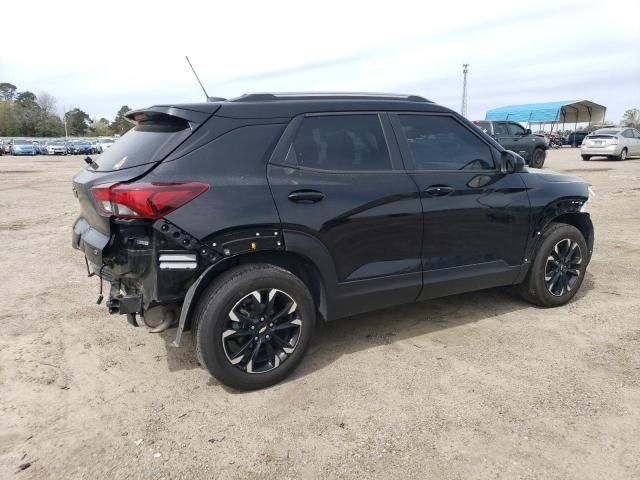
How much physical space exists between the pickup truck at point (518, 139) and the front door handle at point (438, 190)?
54.2 feet

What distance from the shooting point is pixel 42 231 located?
8.12m

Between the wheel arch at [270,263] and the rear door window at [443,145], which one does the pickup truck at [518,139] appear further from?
the wheel arch at [270,263]

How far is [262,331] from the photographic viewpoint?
3.14 m

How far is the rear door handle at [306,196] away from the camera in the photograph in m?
3.12

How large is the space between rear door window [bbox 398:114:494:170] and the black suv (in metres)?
0.01

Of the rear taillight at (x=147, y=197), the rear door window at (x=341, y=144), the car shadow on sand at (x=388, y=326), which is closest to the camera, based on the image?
the rear taillight at (x=147, y=197)

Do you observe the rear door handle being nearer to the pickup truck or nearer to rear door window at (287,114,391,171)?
rear door window at (287,114,391,171)

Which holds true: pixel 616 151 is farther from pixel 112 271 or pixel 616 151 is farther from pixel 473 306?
pixel 112 271

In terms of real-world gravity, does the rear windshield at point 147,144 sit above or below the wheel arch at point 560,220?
above

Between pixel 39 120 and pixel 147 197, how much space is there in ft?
349

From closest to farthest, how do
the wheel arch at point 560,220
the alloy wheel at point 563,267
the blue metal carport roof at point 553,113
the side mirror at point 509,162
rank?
the side mirror at point 509,162
the wheel arch at point 560,220
the alloy wheel at point 563,267
the blue metal carport roof at point 553,113

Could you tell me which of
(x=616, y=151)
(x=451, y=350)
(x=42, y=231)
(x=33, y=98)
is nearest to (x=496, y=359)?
(x=451, y=350)

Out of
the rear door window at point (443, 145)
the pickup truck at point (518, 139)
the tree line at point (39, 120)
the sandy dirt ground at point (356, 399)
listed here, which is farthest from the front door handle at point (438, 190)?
the tree line at point (39, 120)

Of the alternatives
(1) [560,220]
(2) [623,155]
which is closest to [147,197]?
(1) [560,220]
